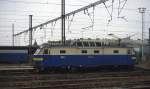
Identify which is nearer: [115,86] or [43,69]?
[115,86]

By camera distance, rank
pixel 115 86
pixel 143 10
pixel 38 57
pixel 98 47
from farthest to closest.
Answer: pixel 143 10, pixel 98 47, pixel 38 57, pixel 115 86

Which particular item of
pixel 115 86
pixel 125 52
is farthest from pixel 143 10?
pixel 115 86

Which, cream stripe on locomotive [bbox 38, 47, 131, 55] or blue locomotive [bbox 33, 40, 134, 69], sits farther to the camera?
cream stripe on locomotive [bbox 38, 47, 131, 55]

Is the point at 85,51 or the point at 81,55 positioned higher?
the point at 85,51

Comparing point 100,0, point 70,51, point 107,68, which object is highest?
point 100,0

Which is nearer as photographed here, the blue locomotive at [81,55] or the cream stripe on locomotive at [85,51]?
the blue locomotive at [81,55]

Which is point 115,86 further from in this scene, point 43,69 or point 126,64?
point 126,64

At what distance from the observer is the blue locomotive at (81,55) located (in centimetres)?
2827

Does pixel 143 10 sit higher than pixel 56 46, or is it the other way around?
pixel 143 10

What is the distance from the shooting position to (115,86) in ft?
62.7

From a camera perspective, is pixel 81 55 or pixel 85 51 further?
pixel 85 51

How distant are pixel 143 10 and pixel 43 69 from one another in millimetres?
29936

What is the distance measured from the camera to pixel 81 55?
96.9 feet

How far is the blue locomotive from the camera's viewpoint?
28266 millimetres
